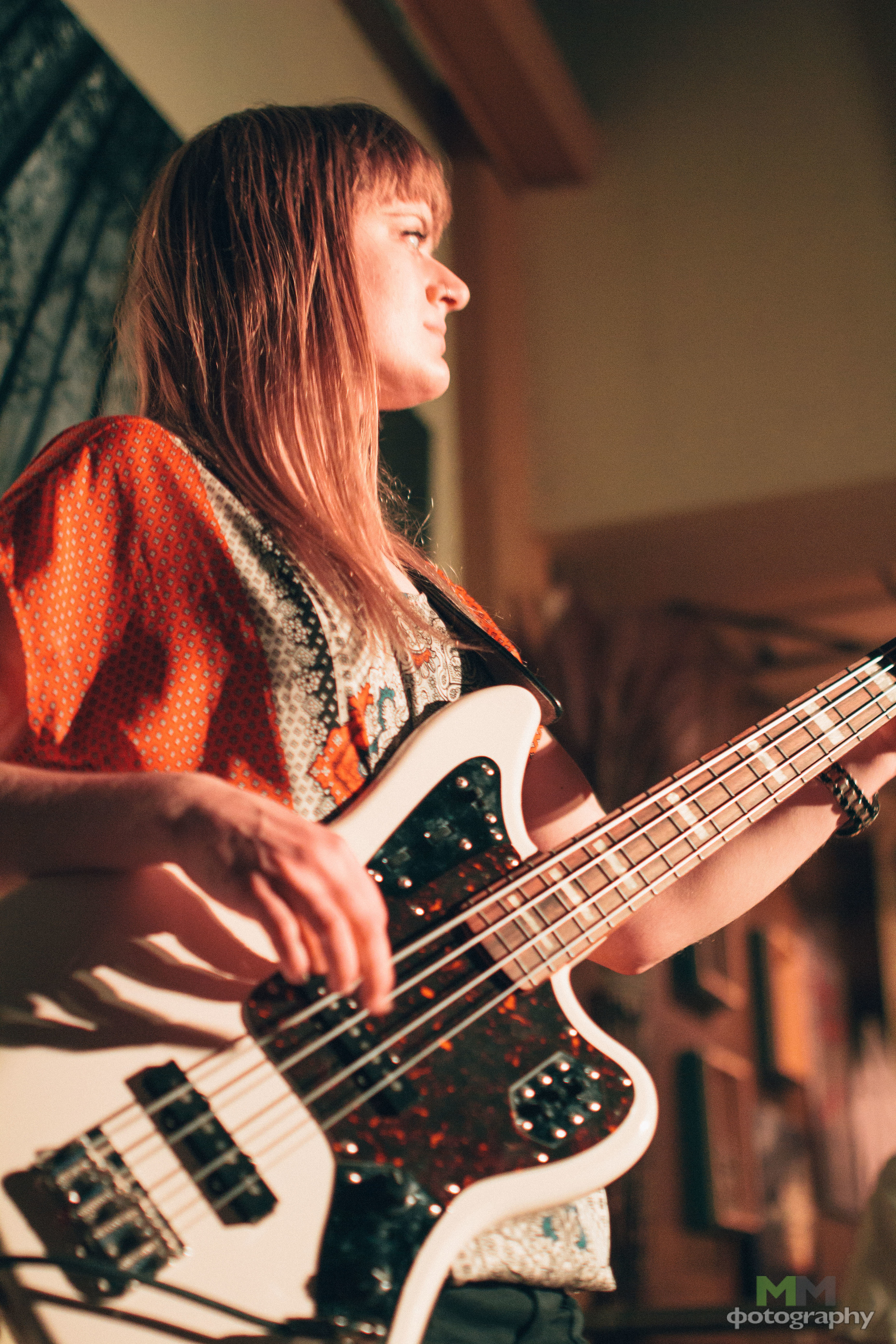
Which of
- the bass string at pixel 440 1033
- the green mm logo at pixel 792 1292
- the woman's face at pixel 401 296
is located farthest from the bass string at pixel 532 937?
the green mm logo at pixel 792 1292

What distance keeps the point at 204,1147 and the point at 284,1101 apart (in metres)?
0.05

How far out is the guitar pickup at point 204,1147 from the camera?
0.55 m

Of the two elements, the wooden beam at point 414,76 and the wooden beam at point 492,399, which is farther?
the wooden beam at point 492,399

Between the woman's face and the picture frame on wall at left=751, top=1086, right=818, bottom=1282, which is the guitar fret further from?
the picture frame on wall at left=751, top=1086, right=818, bottom=1282

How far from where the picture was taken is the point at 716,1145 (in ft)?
9.83

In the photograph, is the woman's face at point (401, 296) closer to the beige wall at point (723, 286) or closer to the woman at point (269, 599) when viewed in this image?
the woman at point (269, 599)

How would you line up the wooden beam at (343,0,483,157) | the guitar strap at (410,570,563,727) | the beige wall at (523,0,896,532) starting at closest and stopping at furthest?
the guitar strap at (410,570,563,727) < the wooden beam at (343,0,483,157) < the beige wall at (523,0,896,532)

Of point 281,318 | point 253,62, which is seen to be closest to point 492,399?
point 253,62

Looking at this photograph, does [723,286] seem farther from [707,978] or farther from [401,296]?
[401,296]

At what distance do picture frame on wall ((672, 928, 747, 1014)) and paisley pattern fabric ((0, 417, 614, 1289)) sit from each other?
2.35 metres

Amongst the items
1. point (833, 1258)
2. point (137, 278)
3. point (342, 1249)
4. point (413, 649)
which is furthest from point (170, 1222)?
point (833, 1258)

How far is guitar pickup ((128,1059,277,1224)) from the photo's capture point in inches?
21.6

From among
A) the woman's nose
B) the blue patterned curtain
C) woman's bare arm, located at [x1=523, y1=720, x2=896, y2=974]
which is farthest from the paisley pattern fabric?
the blue patterned curtain

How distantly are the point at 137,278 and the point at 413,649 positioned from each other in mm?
488
